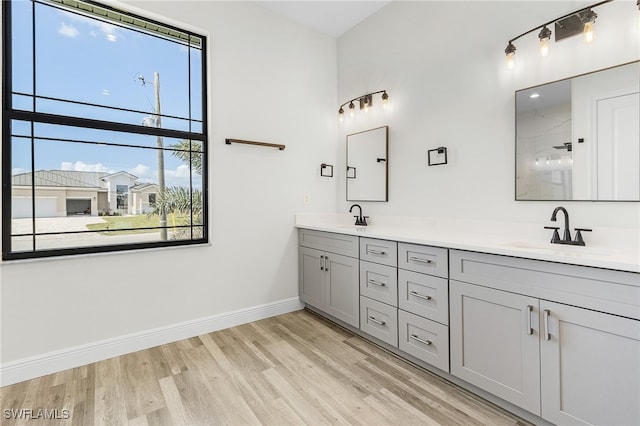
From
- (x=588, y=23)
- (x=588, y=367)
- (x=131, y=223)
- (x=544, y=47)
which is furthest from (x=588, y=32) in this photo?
(x=131, y=223)

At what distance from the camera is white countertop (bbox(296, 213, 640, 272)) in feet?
4.62

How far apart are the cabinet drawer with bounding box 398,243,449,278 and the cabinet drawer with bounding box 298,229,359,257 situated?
1.62 ft

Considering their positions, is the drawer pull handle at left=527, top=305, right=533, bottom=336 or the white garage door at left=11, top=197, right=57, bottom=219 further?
the white garage door at left=11, top=197, right=57, bottom=219

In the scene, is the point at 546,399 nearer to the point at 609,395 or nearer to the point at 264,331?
the point at 609,395

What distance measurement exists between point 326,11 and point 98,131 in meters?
2.40

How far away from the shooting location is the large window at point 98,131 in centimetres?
202

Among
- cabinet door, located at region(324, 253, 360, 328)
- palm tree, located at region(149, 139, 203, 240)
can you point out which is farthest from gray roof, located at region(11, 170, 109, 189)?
cabinet door, located at region(324, 253, 360, 328)

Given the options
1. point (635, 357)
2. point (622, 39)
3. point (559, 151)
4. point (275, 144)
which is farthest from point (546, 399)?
point (275, 144)

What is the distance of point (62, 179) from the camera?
2164mm

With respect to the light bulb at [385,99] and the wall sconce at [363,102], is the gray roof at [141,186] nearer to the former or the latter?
the wall sconce at [363,102]

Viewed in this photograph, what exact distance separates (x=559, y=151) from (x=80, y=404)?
3.28 metres

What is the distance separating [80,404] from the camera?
1.77 m

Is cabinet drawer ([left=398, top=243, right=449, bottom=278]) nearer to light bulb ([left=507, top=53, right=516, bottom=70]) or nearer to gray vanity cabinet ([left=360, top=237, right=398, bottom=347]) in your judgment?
gray vanity cabinet ([left=360, top=237, right=398, bottom=347])

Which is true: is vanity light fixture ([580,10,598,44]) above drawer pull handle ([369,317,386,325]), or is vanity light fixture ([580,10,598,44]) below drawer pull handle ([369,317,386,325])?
above
